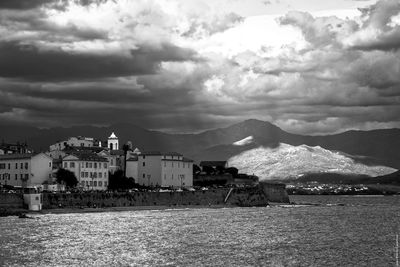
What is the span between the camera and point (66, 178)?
621 ft

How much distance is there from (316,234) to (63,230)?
110ft

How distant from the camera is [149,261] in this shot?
80312 millimetres

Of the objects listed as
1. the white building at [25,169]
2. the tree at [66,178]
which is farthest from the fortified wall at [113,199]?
the white building at [25,169]

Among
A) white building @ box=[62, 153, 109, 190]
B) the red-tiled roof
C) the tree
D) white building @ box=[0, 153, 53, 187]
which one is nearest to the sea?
white building @ box=[0, 153, 53, 187]

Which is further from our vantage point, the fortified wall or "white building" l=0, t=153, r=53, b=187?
"white building" l=0, t=153, r=53, b=187

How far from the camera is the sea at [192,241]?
8125cm

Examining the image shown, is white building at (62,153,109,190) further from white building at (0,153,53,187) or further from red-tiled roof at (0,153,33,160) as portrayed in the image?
red-tiled roof at (0,153,33,160)

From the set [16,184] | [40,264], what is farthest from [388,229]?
[16,184]

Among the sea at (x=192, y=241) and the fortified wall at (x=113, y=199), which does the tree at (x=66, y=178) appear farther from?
the sea at (x=192, y=241)

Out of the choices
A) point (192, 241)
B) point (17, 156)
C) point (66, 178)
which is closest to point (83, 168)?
point (66, 178)

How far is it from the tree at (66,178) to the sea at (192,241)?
39.6 metres

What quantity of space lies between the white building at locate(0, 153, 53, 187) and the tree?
1.95 meters

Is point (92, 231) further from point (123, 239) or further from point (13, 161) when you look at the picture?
point (13, 161)

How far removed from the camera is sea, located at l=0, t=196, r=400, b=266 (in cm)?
8125
